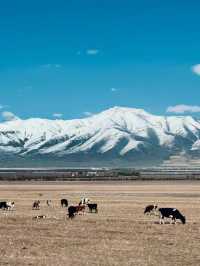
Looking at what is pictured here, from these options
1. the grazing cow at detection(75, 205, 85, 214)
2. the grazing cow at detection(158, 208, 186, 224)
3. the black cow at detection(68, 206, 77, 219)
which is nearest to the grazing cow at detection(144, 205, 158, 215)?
the grazing cow at detection(75, 205, 85, 214)

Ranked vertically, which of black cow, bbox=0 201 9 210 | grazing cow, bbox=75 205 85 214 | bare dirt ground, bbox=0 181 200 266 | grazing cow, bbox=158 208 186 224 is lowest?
bare dirt ground, bbox=0 181 200 266

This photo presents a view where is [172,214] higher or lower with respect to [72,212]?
lower

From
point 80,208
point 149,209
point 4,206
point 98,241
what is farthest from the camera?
point 4,206

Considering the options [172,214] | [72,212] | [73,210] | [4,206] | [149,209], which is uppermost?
[4,206]

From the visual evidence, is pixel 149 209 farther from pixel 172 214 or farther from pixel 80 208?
pixel 172 214

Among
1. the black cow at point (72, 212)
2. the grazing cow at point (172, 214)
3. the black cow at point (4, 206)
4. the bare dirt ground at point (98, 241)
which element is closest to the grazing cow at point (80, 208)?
the bare dirt ground at point (98, 241)

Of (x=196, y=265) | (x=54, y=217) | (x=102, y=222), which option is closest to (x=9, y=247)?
(x=196, y=265)

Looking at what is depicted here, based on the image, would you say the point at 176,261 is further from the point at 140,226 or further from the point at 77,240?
the point at 140,226

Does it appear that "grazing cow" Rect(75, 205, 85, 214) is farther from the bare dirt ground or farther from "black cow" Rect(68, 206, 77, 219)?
"black cow" Rect(68, 206, 77, 219)

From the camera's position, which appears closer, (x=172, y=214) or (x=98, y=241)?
(x=98, y=241)

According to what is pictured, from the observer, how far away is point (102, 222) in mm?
34344

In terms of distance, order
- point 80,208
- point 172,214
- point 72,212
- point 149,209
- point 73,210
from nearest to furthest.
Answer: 1. point 172,214
2. point 72,212
3. point 73,210
4. point 80,208
5. point 149,209

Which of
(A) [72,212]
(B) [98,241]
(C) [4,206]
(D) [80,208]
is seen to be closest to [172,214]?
(A) [72,212]

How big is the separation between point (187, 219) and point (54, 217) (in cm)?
787
